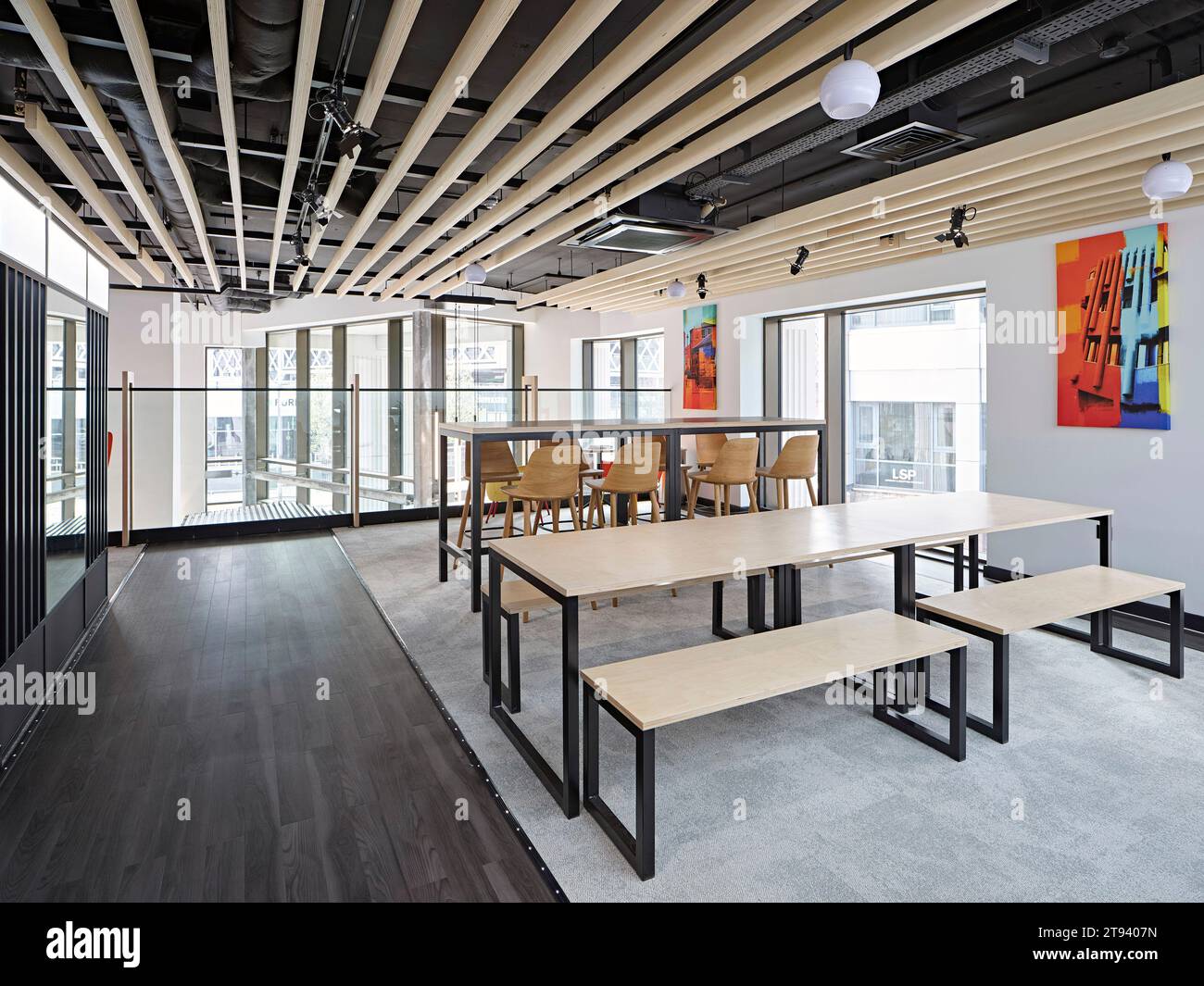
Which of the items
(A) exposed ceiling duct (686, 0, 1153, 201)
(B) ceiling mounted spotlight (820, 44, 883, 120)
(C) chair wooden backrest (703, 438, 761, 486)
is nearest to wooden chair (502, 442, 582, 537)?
(C) chair wooden backrest (703, 438, 761, 486)

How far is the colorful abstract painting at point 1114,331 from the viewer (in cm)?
457

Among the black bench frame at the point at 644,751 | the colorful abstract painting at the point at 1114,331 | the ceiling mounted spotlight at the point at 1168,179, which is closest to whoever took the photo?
the black bench frame at the point at 644,751

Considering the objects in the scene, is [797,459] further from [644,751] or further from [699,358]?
[644,751]

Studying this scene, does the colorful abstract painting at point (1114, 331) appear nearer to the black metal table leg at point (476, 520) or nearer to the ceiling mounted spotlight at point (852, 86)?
the ceiling mounted spotlight at point (852, 86)

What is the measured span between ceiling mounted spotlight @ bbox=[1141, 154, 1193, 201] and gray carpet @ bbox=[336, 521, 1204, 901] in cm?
227

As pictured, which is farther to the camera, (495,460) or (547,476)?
(495,460)

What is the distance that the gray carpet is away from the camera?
211 cm

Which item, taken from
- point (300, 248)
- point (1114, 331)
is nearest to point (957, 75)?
point (1114, 331)

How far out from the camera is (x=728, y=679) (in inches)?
92.6

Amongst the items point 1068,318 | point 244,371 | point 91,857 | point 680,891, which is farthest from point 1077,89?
point 244,371

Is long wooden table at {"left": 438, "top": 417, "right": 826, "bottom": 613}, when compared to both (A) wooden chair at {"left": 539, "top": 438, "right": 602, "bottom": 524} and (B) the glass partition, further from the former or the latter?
(B) the glass partition

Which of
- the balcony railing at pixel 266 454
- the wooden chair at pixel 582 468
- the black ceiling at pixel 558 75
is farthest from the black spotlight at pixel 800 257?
the balcony railing at pixel 266 454

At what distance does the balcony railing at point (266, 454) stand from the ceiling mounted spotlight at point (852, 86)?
5.69 m

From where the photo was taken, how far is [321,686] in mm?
3551
